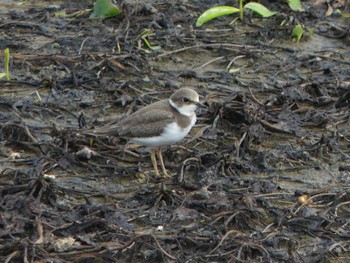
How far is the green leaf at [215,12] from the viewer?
1231cm

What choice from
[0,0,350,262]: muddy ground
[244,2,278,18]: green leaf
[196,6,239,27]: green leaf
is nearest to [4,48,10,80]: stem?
[0,0,350,262]: muddy ground

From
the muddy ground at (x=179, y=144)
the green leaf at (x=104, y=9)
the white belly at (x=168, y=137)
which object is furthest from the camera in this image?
the green leaf at (x=104, y=9)

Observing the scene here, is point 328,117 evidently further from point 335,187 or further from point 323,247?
point 323,247

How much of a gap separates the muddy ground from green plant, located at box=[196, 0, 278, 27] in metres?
0.16

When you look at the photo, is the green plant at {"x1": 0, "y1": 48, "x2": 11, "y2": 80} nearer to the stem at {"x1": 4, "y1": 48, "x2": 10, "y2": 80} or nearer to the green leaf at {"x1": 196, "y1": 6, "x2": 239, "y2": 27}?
the stem at {"x1": 4, "y1": 48, "x2": 10, "y2": 80}

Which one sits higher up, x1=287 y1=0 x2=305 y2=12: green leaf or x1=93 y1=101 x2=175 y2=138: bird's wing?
x1=93 y1=101 x2=175 y2=138: bird's wing

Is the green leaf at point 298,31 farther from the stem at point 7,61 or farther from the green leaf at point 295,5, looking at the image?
the stem at point 7,61

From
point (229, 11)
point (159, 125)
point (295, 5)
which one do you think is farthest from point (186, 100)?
point (295, 5)

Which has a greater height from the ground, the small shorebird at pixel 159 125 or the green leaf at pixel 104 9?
the small shorebird at pixel 159 125

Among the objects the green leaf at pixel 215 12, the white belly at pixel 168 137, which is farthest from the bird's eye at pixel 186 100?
the green leaf at pixel 215 12

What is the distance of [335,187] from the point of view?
8773 mm

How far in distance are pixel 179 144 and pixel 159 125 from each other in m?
0.88

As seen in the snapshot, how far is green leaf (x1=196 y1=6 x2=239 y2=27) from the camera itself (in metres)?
12.3

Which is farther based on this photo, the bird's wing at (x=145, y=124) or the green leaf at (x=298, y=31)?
the green leaf at (x=298, y=31)
